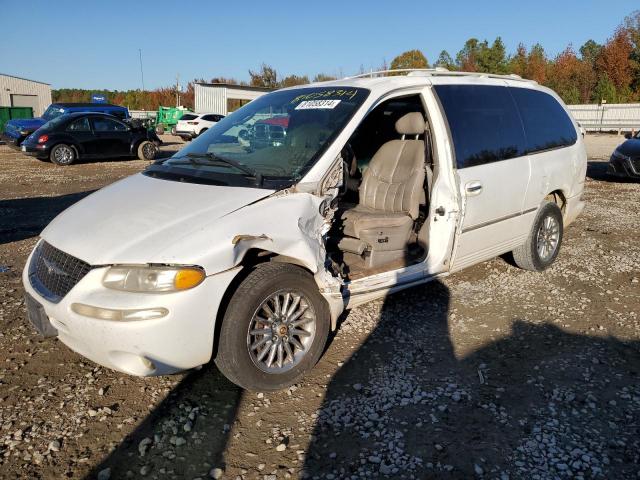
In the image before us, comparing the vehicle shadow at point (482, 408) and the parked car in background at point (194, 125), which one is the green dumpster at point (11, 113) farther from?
the vehicle shadow at point (482, 408)

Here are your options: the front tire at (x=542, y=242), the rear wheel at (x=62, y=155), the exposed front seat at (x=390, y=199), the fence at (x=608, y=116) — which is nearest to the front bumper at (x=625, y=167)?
the front tire at (x=542, y=242)

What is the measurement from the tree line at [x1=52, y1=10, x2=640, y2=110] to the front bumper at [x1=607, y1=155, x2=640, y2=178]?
107ft

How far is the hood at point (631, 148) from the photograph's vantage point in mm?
10789

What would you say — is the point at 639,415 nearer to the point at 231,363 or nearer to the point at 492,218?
the point at 492,218

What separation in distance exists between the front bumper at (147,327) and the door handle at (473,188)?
211cm

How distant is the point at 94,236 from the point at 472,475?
94.6 inches

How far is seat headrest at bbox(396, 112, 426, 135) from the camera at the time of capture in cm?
423

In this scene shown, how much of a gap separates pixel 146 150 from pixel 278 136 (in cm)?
1428

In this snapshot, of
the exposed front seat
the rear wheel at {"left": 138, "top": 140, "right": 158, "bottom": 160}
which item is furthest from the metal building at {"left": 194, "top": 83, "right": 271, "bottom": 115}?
the exposed front seat

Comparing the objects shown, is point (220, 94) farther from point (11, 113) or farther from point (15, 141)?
point (15, 141)

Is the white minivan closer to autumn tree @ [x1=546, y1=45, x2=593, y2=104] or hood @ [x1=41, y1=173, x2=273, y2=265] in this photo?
hood @ [x1=41, y1=173, x2=273, y2=265]

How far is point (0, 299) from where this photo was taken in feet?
14.8

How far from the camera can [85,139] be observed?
15078 millimetres

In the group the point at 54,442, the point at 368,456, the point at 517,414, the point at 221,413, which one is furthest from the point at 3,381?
the point at 517,414
